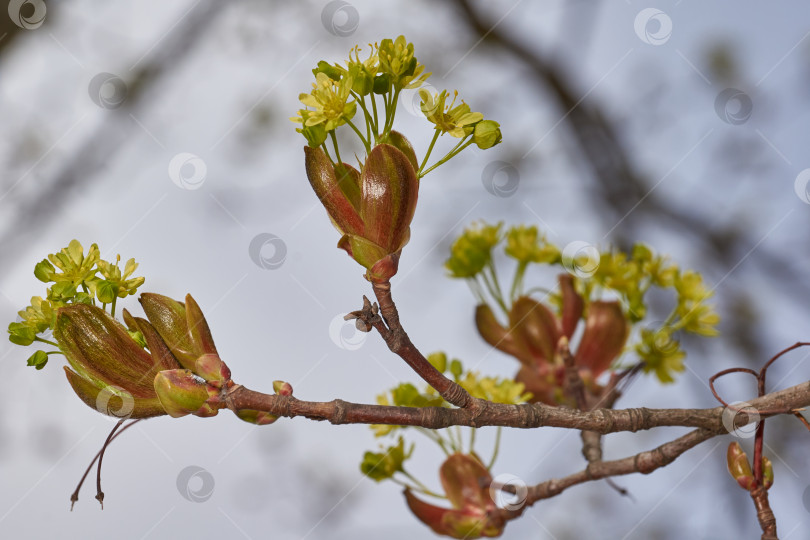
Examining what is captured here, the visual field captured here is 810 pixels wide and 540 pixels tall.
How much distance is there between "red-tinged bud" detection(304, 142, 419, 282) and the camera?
49 centimetres

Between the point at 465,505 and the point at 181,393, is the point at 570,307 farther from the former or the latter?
the point at 181,393

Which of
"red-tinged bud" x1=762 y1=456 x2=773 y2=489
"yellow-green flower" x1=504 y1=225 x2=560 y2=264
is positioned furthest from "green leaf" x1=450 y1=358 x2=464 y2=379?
"red-tinged bud" x1=762 y1=456 x2=773 y2=489

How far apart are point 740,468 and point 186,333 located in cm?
A: 45

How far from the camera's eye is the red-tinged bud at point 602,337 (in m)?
0.93

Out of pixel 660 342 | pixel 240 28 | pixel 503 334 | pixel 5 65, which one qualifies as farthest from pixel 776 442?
pixel 5 65

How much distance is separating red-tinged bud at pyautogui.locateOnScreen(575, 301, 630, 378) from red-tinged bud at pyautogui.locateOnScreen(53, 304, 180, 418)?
582mm

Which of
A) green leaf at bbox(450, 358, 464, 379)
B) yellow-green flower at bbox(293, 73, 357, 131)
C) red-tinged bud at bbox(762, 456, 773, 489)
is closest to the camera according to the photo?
yellow-green flower at bbox(293, 73, 357, 131)

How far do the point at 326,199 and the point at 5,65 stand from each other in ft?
5.31

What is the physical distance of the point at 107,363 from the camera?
0.52m

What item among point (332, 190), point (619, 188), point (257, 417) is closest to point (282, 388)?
point (257, 417)

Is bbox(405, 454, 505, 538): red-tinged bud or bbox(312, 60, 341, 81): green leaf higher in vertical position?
bbox(312, 60, 341, 81): green leaf

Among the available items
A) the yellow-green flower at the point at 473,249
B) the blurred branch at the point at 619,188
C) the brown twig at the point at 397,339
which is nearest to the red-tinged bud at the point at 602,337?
the yellow-green flower at the point at 473,249

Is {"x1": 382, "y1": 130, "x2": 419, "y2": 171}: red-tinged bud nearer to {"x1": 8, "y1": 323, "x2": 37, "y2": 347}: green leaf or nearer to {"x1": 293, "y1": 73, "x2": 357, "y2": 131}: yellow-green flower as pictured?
{"x1": 293, "y1": 73, "x2": 357, "y2": 131}: yellow-green flower

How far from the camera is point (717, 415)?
571 millimetres
